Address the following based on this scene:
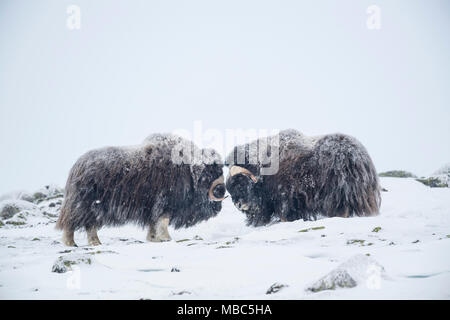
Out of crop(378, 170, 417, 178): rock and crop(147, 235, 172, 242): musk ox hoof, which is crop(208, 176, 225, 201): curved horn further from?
crop(378, 170, 417, 178): rock

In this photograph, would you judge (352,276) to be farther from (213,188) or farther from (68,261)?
(213,188)

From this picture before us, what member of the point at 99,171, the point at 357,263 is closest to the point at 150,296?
the point at 357,263

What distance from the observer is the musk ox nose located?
6219 mm

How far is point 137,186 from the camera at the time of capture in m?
5.49

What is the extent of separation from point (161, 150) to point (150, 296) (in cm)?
335

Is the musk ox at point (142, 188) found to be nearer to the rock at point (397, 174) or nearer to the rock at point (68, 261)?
the rock at point (68, 261)

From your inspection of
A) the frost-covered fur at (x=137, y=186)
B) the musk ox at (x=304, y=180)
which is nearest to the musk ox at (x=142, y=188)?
the frost-covered fur at (x=137, y=186)

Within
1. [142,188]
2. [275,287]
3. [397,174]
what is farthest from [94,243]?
[397,174]

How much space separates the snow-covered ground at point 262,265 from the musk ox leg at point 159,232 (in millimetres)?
975

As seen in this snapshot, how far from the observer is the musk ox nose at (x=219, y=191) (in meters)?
6.22

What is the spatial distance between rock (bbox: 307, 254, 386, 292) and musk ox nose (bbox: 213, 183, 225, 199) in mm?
3813

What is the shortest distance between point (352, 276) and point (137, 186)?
3569 mm

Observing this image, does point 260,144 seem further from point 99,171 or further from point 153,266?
point 153,266

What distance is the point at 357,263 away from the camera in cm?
248
